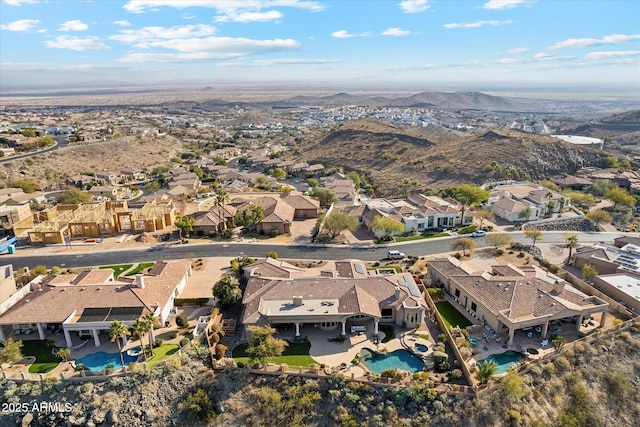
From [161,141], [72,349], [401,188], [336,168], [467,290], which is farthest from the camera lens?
[161,141]

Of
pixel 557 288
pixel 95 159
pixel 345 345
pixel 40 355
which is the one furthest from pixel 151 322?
pixel 95 159

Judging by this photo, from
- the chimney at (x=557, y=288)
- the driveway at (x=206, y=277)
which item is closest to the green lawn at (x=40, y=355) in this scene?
the driveway at (x=206, y=277)

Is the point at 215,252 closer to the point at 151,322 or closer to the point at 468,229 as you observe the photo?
the point at 151,322

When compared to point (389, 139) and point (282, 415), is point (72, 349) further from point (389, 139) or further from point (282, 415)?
point (389, 139)

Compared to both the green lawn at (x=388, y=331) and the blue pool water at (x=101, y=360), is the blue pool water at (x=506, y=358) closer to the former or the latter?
the green lawn at (x=388, y=331)

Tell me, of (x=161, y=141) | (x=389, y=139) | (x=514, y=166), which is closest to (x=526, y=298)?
(x=514, y=166)

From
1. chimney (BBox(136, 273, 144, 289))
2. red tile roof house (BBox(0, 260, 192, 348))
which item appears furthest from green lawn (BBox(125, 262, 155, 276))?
chimney (BBox(136, 273, 144, 289))
